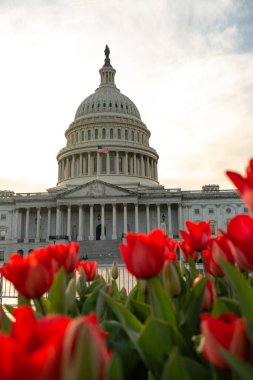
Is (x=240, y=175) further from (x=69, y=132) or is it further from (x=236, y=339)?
(x=69, y=132)

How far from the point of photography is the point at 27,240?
7506 centimetres

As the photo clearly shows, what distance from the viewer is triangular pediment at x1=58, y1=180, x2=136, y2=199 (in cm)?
7475

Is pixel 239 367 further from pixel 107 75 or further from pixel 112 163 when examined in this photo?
pixel 107 75

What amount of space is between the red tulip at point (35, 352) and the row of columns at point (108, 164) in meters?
86.1

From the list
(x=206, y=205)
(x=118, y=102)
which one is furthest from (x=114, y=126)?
(x=206, y=205)

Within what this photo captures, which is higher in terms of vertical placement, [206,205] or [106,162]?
[106,162]

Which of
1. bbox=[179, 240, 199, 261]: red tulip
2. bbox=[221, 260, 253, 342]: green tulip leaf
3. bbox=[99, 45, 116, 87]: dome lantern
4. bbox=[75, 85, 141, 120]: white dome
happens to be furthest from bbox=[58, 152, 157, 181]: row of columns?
bbox=[221, 260, 253, 342]: green tulip leaf

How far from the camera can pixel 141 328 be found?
249 cm

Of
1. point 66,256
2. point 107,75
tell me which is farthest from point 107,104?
point 66,256

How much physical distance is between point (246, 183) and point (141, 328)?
123 cm

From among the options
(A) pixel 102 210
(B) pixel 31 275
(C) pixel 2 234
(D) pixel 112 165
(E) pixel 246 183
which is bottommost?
(B) pixel 31 275

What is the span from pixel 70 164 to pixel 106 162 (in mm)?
10457

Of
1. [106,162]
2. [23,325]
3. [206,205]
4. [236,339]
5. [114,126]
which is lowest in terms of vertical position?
[236,339]

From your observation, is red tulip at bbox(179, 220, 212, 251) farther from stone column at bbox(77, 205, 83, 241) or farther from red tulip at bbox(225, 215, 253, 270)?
stone column at bbox(77, 205, 83, 241)
